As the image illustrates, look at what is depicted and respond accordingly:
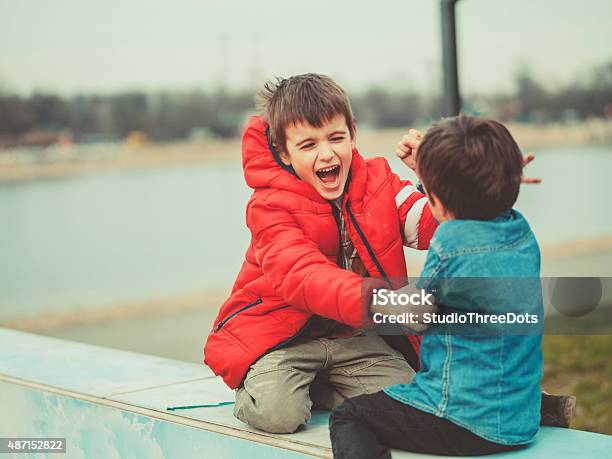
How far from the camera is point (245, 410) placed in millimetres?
2367

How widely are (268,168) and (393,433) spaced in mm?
783

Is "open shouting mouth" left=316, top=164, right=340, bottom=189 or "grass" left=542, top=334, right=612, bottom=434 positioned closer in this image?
"open shouting mouth" left=316, top=164, right=340, bottom=189

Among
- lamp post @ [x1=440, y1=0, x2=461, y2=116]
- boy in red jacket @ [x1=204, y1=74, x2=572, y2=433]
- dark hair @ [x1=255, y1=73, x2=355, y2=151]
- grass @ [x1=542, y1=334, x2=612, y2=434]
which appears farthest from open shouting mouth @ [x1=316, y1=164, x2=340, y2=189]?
grass @ [x1=542, y1=334, x2=612, y2=434]

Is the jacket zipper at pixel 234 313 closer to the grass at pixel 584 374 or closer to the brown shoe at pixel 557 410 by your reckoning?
the brown shoe at pixel 557 410

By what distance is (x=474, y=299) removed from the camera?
6.23 feet

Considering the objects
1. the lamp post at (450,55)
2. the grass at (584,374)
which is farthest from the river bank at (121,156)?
the lamp post at (450,55)

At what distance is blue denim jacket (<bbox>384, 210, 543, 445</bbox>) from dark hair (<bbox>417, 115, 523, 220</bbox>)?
4 centimetres

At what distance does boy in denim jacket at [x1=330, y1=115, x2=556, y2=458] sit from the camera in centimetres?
189

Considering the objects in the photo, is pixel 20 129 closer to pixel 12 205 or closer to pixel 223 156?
pixel 12 205

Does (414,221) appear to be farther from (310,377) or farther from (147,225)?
(147,225)

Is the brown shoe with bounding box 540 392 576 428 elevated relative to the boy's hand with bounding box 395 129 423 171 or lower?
lower

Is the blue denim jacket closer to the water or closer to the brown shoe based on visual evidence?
the brown shoe

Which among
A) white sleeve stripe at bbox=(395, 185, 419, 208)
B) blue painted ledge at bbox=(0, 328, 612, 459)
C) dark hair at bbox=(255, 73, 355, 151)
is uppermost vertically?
dark hair at bbox=(255, 73, 355, 151)

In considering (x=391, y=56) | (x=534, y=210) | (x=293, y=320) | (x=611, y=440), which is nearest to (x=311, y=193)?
(x=293, y=320)
